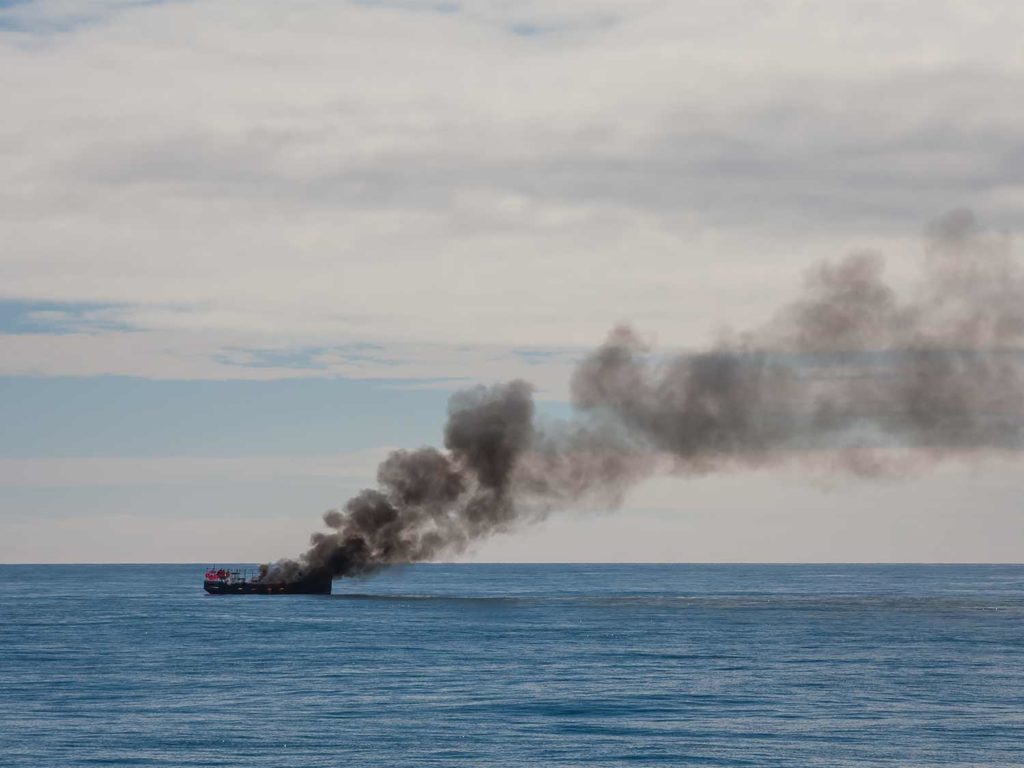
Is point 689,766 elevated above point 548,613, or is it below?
above

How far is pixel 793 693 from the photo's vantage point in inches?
3807

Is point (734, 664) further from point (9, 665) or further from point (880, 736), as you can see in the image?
point (9, 665)

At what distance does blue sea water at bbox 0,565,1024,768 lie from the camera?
243ft

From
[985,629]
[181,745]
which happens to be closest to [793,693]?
[181,745]

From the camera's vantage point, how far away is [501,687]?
100 meters

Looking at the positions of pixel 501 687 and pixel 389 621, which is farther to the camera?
pixel 389 621

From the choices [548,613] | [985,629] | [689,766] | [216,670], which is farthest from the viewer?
[548,613]

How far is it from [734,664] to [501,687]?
24.2 m

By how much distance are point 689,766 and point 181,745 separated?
28.4 m

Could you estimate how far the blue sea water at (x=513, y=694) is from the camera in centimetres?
7419

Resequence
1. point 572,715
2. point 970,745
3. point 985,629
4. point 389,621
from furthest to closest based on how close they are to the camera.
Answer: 1. point 389,621
2. point 985,629
3. point 572,715
4. point 970,745

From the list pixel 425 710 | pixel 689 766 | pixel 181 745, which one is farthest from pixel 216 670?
pixel 689 766

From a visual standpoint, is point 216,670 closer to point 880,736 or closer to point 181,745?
point 181,745

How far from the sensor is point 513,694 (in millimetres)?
96750
